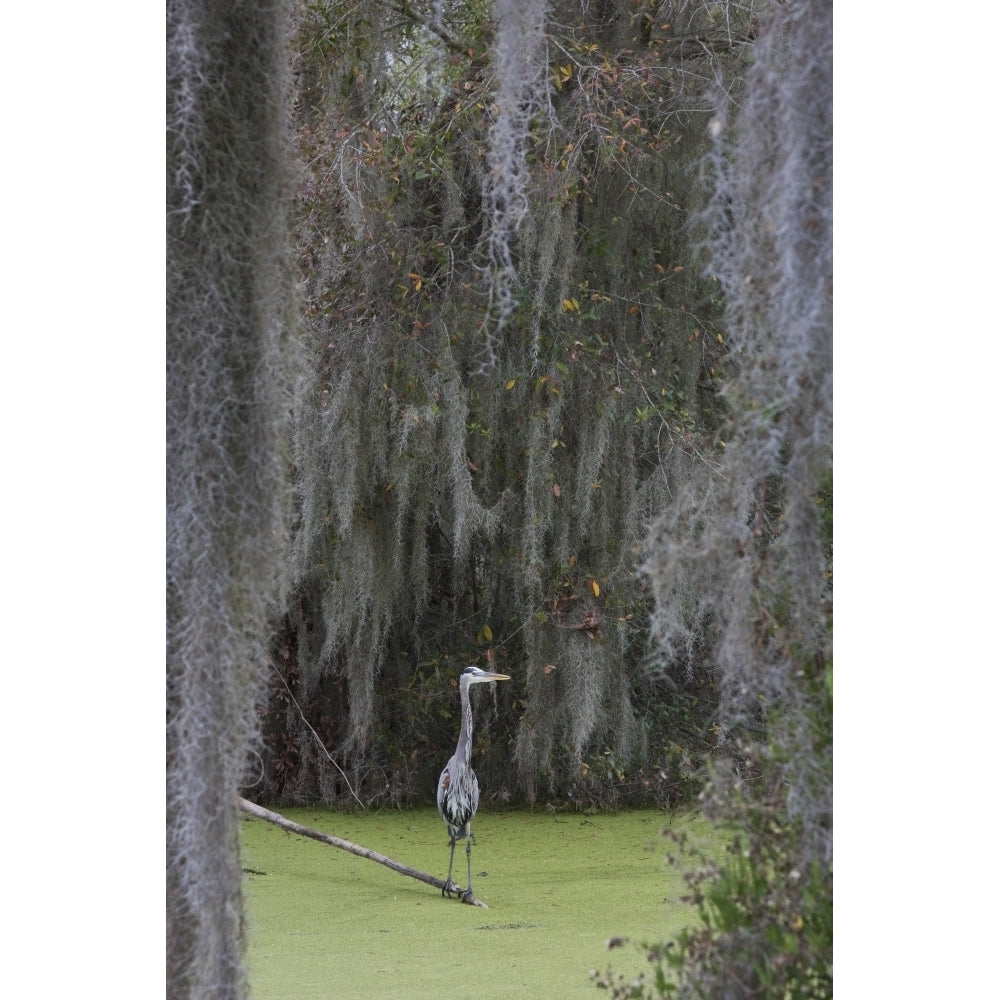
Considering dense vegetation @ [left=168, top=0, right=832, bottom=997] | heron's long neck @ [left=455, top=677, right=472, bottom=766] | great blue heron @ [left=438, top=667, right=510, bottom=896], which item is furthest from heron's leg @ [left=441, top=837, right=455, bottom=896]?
dense vegetation @ [left=168, top=0, right=832, bottom=997]

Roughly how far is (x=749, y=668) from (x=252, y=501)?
2.68ft

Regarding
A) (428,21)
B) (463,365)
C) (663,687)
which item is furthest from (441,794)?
(428,21)

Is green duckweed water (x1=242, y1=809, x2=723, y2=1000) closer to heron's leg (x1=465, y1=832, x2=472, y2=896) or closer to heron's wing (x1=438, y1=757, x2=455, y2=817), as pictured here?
heron's leg (x1=465, y1=832, x2=472, y2=896)

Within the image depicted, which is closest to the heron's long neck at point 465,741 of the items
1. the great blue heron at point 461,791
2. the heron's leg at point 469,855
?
the great blue heron at point 461,791

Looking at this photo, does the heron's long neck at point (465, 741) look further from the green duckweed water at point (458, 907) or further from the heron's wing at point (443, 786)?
the green duckweed water at point (458, 907)

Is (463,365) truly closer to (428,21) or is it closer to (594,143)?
(594,143)

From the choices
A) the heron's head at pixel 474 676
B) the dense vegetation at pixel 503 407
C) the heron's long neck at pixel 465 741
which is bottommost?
the heron's long neck at pixel 465 741

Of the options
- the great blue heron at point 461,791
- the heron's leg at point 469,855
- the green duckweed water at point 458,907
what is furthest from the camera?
the great blue heron at point 461,791

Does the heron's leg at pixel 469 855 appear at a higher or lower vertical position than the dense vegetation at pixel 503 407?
lower

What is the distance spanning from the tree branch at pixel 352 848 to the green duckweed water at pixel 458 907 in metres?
0.03

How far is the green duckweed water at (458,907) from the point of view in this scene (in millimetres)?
2600

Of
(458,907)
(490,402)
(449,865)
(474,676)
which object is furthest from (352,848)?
(490,402)

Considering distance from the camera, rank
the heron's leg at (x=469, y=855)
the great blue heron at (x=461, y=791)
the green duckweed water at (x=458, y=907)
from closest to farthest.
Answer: the green duckweed water at (x=458, y=907)
the heron's leg at (x=469, y=855)
the great blue heron at (x=461, y=791)

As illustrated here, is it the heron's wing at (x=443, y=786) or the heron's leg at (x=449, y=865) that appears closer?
the heron's leg at (x=449, y=865)
